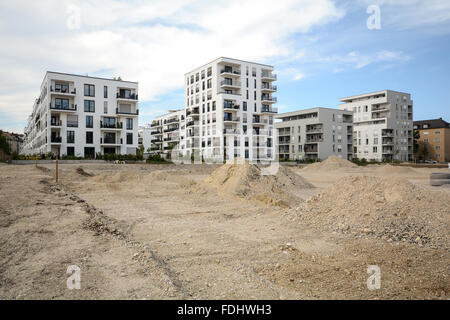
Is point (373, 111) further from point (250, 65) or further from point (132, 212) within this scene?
point (132, 212)

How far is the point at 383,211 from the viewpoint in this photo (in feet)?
31.0

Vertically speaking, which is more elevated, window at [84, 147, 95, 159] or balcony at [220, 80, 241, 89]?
balcony at [220, 80, 241, 89]

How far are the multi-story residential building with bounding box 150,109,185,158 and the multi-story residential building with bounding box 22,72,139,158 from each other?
1980cm

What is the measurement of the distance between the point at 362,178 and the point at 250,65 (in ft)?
213

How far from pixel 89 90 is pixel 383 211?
195 ft

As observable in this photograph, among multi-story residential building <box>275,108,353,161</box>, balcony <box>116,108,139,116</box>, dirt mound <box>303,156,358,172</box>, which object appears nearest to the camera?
dirt mound <box>303,156,358,172</box>

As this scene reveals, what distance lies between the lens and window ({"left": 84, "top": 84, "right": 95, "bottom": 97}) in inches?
2259

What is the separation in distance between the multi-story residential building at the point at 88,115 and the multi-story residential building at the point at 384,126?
7038 centimetres

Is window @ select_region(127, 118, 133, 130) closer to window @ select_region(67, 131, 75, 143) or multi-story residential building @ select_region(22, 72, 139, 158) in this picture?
multi-story residential building @ select_region(22, 72, 139, 158)

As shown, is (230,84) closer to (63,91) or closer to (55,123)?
(63,91)

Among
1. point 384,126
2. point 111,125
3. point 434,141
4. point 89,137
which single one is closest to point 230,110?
point 111,125

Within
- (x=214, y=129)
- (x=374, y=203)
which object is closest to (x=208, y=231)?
(x=374, y=203)

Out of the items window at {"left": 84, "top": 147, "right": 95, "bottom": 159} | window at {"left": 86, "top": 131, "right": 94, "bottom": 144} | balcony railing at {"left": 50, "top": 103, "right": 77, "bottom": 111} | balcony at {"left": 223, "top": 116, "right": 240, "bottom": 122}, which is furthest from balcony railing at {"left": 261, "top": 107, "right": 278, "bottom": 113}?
balcony railing at {"left": 50, "top": 103, "right": 77, "bottom": 111}
